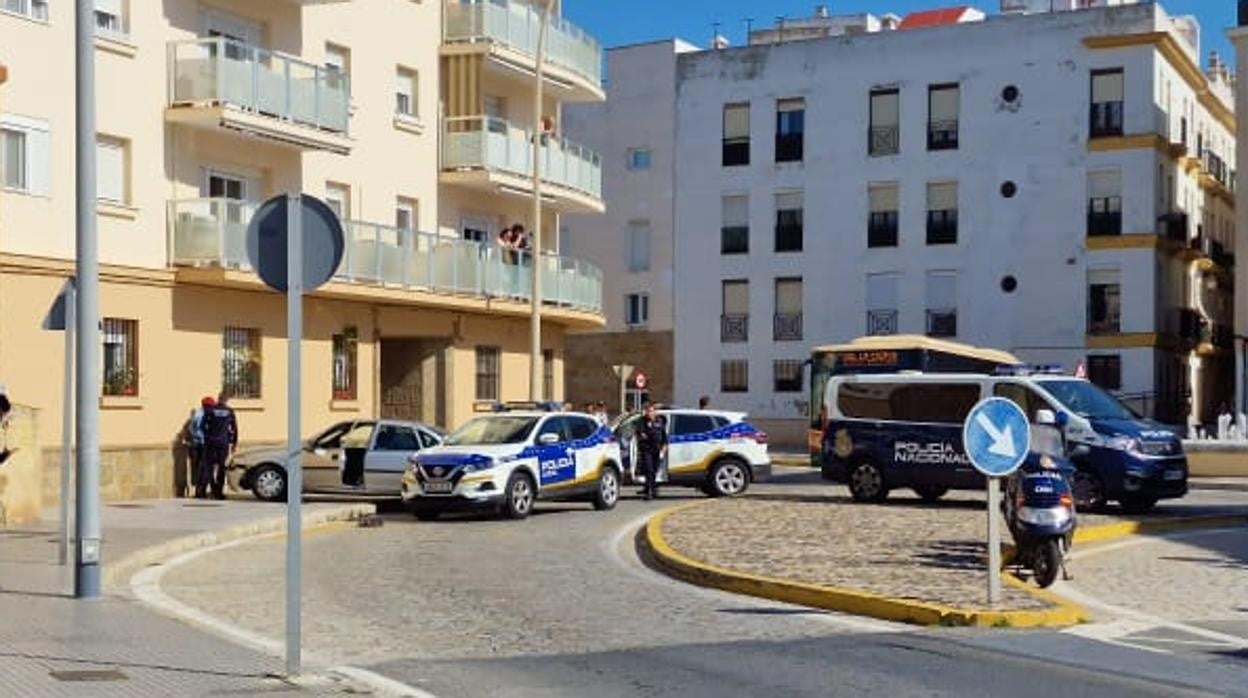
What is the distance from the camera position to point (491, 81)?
40.5 metres

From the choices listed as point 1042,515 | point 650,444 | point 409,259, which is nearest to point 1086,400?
point 650,444

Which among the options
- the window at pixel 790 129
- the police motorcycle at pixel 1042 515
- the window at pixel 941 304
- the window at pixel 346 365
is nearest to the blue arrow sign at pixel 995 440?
the police motorcycle at pixel 1042 515

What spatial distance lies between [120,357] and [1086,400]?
16.0 m

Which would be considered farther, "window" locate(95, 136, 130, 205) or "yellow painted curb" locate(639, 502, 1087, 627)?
"window" locate(95, 136, 130, 205)

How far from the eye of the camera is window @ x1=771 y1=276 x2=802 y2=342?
195ft

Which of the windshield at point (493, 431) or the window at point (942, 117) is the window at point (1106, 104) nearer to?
the window at point (942, 117)

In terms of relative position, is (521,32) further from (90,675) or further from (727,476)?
(90,675)

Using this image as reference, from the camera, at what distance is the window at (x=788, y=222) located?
59.4 m

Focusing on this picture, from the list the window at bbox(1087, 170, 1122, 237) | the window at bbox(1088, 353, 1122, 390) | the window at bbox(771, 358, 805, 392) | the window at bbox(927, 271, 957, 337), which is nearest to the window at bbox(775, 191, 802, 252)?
the window at bbox(771, 358, 805, 392)

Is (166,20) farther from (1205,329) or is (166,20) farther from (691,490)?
(1205,329)

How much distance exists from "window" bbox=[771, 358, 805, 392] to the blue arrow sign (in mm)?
45419

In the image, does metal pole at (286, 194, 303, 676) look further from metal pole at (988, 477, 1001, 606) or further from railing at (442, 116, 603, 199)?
railing at (442, 116, 603, 199)

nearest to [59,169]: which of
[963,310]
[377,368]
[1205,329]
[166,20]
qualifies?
[166,20]

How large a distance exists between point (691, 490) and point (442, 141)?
432 inches
